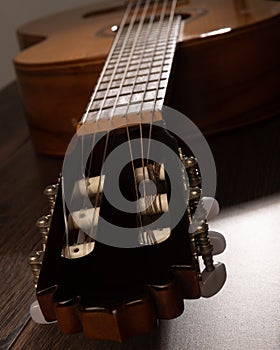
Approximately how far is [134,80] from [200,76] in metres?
0.20

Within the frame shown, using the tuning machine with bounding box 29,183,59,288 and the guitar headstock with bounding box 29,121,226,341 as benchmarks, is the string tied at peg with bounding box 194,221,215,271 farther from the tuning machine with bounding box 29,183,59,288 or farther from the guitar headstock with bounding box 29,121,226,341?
the tuning machine with bounding box 29,183,59,288

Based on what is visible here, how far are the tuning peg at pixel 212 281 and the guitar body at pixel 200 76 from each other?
502mm

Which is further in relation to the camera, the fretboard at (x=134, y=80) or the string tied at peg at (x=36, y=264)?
the fretboard at (x=134, y=80)

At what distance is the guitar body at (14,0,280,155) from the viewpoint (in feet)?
3.20

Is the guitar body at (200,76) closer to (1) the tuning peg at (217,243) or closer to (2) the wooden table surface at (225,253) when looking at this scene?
(2) the wooden table surface at (225,253)

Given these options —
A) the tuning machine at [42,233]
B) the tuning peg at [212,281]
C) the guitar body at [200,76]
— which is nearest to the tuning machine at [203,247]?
the tuning peg at [212,281]

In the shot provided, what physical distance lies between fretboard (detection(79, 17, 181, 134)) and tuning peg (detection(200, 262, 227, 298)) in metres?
0.21

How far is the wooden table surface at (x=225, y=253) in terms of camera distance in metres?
0.52

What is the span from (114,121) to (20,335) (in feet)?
0.71

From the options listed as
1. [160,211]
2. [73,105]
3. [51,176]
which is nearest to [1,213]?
[51,176]

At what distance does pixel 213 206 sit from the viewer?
0.54m

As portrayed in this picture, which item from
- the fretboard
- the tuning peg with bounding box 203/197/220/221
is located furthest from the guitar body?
the tuning peg with bounding box 203/197/220/221

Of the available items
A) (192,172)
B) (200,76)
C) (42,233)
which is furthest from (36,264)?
(200,76)

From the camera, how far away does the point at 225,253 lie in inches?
24.9
